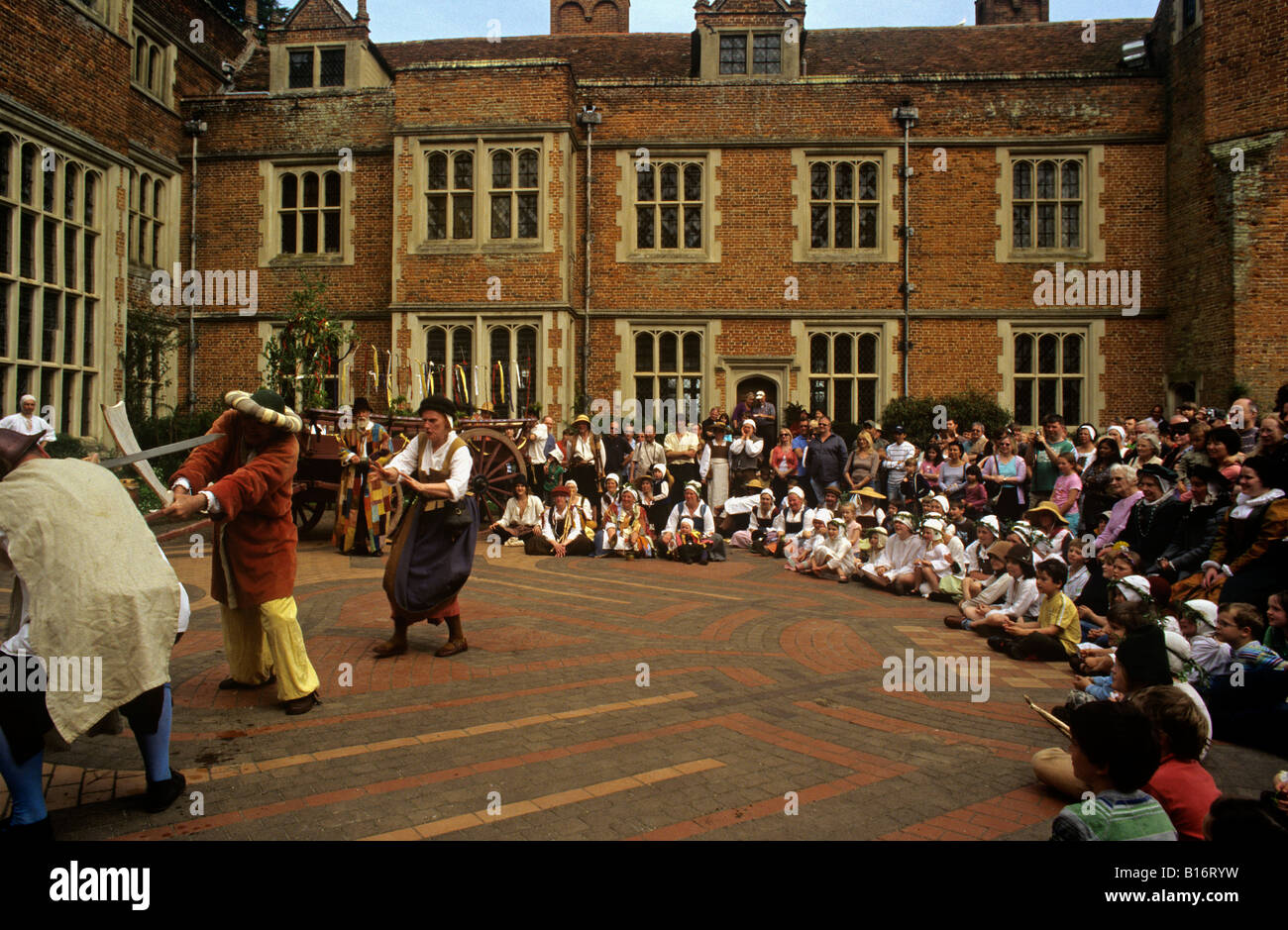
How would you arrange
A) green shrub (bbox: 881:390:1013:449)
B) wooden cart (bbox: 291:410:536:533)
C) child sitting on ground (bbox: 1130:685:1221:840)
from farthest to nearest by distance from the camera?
green shrub (bbox: 881:390:1013:449), wooden cart (bbox: 291:410:536:533), child sitting on ground (bbox: 1130:685:1221:840)

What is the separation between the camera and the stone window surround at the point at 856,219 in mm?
18219

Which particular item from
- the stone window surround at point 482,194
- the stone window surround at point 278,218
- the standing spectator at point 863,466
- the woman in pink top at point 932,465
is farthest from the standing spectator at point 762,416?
the stone window surround at point 278,218

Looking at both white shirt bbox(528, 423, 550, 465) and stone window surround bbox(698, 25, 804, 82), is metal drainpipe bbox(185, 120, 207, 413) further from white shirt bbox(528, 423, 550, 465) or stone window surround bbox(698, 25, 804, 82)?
stone window surround bbox(698, 25, 804, 82)

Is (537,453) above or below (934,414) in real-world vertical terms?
below

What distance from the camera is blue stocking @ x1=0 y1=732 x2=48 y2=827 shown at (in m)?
3.30

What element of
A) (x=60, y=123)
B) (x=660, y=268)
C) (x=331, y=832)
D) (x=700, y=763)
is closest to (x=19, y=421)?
(x=331, y=832)

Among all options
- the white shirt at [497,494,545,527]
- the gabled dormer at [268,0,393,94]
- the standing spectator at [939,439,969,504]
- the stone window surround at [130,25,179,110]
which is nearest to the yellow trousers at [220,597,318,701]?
the white shirt at [497,494,545,527]

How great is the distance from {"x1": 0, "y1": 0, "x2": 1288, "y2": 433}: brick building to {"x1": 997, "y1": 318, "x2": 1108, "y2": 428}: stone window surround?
47mm

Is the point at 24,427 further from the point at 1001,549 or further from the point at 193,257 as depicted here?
the point at 193,257

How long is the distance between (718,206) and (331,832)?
1683 cm

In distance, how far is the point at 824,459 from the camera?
1288cm

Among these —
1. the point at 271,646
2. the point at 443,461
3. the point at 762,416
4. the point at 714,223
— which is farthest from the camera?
the point at 714,223

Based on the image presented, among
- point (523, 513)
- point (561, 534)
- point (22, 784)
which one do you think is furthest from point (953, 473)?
point (22, 784)

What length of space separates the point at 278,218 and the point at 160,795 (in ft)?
60.4
